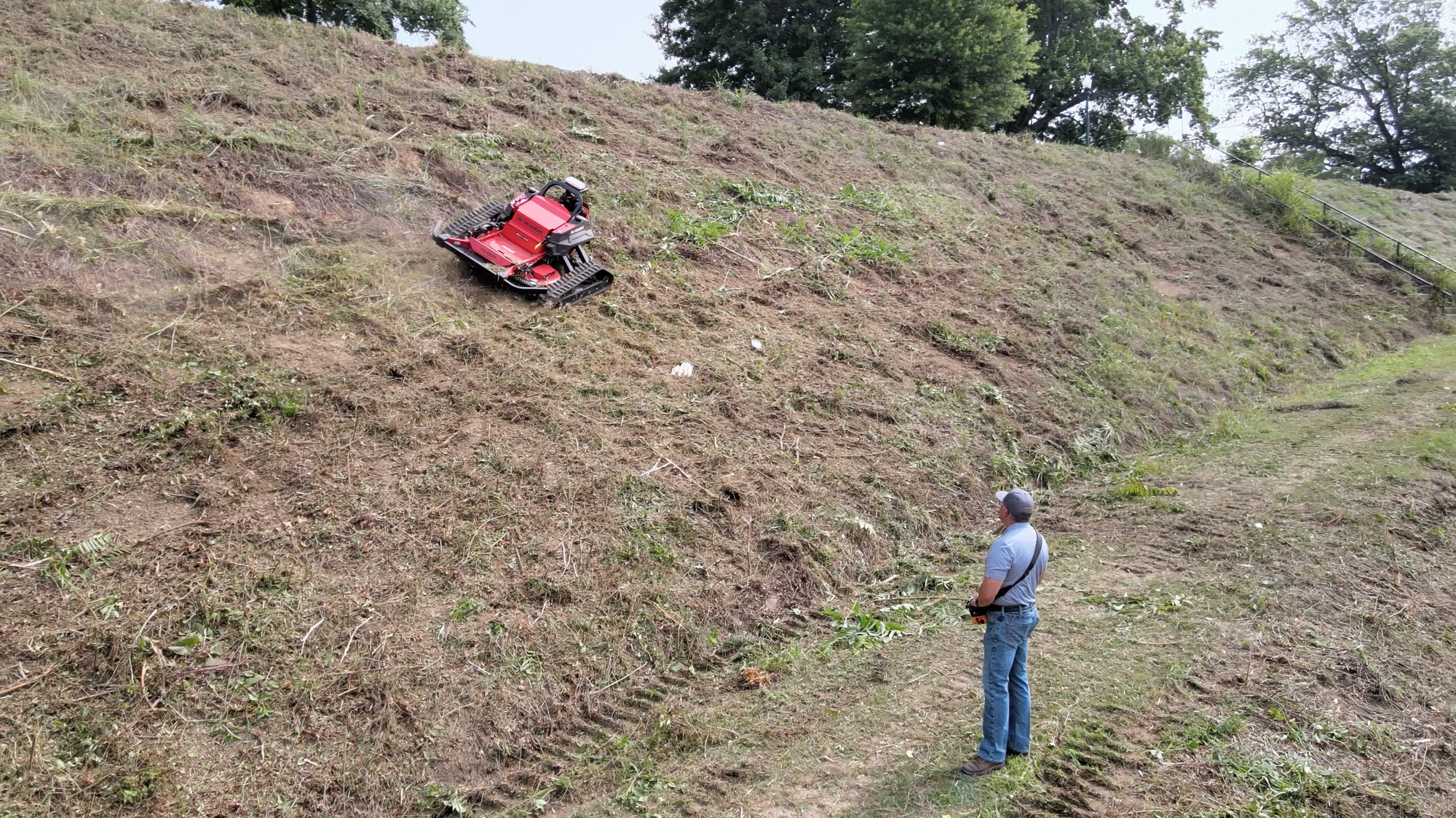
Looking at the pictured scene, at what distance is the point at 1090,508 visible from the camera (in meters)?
8.77

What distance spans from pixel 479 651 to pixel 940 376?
19.9 ft

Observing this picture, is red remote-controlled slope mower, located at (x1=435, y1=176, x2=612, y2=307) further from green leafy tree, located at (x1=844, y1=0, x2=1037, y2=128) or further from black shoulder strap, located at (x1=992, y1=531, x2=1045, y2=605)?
green leafy tree, located at (x1=844, y1=0, x2=1037, y2=128)

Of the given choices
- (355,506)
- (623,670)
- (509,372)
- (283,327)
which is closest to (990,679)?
(623,670)

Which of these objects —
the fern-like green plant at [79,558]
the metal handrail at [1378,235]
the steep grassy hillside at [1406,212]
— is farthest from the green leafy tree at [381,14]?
the steep grassy hillside at [1406,212]

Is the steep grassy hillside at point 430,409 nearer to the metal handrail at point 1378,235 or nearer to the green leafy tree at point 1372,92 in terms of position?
the metal handrail at point 1378,235

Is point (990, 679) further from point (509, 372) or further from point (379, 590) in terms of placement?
point (509, 372)

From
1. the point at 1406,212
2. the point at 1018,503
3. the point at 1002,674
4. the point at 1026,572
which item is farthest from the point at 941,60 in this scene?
the point at 1002,674

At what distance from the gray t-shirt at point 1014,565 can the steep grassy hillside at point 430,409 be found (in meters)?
2.11

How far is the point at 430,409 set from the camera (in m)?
6.95

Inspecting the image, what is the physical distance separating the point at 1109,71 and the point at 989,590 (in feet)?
85.3

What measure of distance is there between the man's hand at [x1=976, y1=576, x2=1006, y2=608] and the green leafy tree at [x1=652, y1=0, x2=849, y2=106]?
21889 millimetres

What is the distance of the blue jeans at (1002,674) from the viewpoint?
4.67 metres

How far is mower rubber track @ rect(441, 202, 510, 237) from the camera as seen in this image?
8742mm

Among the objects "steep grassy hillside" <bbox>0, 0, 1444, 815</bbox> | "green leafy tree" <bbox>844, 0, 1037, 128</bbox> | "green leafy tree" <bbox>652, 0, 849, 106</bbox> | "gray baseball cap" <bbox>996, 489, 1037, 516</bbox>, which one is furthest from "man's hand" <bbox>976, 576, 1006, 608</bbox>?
"green leafy tree" <bbox>652, 0, 849, 106</bbox>
